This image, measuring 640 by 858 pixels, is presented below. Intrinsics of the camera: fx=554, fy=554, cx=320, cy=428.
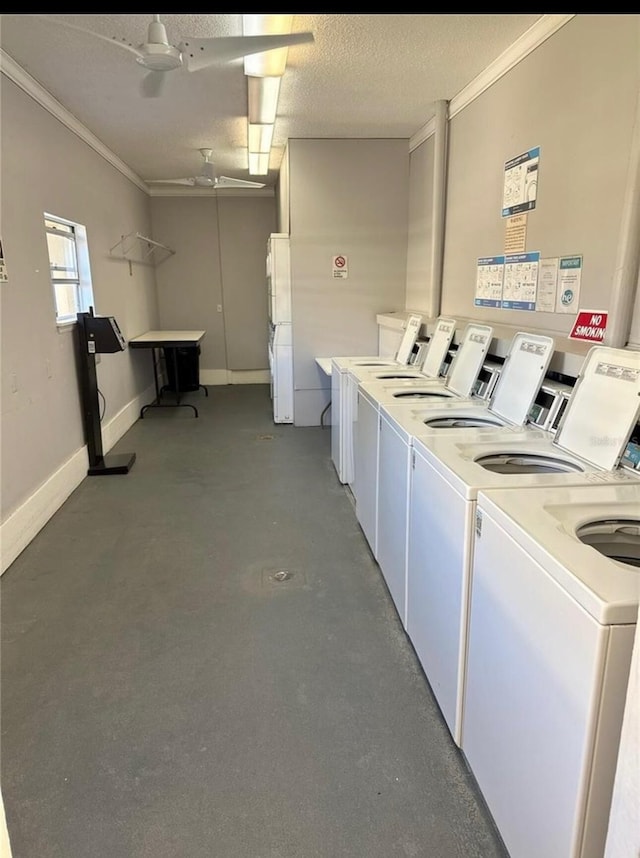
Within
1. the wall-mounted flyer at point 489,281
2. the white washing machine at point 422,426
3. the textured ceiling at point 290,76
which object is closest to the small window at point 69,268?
the textured ceiling at point 290,76

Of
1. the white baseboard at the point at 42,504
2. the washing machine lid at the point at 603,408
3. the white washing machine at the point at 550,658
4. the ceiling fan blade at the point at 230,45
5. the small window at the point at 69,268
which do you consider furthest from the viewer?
the small window at the point at 69,268

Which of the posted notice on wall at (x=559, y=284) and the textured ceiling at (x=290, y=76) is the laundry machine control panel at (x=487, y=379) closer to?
the posted notice on wall at (x=559, y=284)

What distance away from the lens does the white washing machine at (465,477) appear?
1658mm

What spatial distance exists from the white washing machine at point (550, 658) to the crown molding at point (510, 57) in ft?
6.85

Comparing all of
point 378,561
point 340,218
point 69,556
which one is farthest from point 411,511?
point 340,218

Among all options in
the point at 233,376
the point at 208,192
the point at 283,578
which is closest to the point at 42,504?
the point at 283,578

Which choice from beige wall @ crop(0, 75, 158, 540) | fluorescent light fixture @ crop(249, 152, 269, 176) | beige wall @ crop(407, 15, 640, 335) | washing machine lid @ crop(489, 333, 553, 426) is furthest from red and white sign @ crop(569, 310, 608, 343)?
fluorescent light fixture @ crop(249, 152, 269, 176)

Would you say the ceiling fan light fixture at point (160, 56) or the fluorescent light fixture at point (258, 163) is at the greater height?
the fluorescent light fixture at point (258, 163)

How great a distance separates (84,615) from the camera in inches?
103

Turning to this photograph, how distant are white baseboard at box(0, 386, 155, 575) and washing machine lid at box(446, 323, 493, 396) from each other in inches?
103

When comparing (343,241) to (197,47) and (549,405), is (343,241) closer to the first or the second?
(197,47)

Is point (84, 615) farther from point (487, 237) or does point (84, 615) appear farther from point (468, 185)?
point (468, 185)

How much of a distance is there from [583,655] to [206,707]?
4.76 feet

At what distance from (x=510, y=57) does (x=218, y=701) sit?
138 inches
